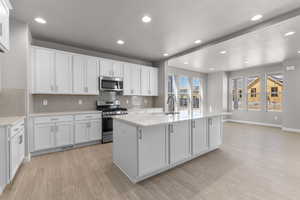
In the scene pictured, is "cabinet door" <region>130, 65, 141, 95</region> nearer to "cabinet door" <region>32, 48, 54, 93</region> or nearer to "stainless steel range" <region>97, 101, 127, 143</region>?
"stainless steel range" <region>97, 101, 127, 143</region>

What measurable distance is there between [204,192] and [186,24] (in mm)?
3037

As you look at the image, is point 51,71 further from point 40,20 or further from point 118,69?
point 118,69

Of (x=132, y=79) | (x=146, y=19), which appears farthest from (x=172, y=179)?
(x=132, y=79)

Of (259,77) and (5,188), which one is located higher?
(259,77)

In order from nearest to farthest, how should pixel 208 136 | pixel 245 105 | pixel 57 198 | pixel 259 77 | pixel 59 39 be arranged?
1. pixel 57 198
2. pixel 208 136
3. pixel 59 39
4. pixel 259 77
5. pixel 245 105

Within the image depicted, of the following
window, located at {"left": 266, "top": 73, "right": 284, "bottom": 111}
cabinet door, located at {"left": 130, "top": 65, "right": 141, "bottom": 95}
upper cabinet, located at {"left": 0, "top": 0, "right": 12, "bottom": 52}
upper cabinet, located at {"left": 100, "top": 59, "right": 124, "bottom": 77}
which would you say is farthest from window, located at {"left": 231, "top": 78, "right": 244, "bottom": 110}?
upper cabinet, located at {"left": 0, "top": 0, "right": 12, "bottom": 52}

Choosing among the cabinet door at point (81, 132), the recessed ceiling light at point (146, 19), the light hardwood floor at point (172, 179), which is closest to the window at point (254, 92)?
the light hardwood floor at point (172, 179)

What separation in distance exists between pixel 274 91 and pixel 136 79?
6440 mm

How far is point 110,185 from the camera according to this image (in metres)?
1.96

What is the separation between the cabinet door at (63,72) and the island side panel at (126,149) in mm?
1986

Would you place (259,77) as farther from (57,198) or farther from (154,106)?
(57,198)

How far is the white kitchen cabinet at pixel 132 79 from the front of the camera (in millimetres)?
4559

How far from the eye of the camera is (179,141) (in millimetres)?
2479

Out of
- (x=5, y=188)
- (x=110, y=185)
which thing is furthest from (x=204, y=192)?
(x=5, y=188)
